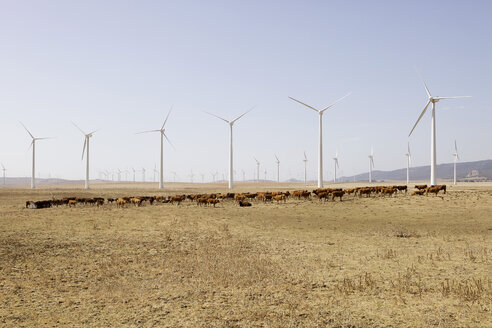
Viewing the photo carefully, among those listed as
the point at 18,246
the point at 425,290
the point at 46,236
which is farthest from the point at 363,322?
the point at 46,236

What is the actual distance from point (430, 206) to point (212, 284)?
30164 millimetres

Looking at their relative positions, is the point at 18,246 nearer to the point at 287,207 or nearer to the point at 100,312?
the point at 100,312

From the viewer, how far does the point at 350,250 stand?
17.5 metres

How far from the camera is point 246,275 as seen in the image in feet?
42.7

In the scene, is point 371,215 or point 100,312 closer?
point 100,312

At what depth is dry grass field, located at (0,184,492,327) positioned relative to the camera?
951cm

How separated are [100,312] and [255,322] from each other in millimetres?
4015

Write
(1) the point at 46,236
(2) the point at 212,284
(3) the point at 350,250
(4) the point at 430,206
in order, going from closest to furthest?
1. (2) the point at 212,284
2. (3) the point at 350,250
3. (1) the point at 46,236
4. (4) the point at 430,206

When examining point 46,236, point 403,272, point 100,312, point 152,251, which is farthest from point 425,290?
point 46,236

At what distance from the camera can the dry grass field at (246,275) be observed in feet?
31.2

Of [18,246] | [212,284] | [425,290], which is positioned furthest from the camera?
[18,246]

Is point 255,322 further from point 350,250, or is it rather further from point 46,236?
point 46,236

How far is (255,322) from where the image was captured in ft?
29.6

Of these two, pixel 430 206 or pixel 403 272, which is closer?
pixel 403 272
